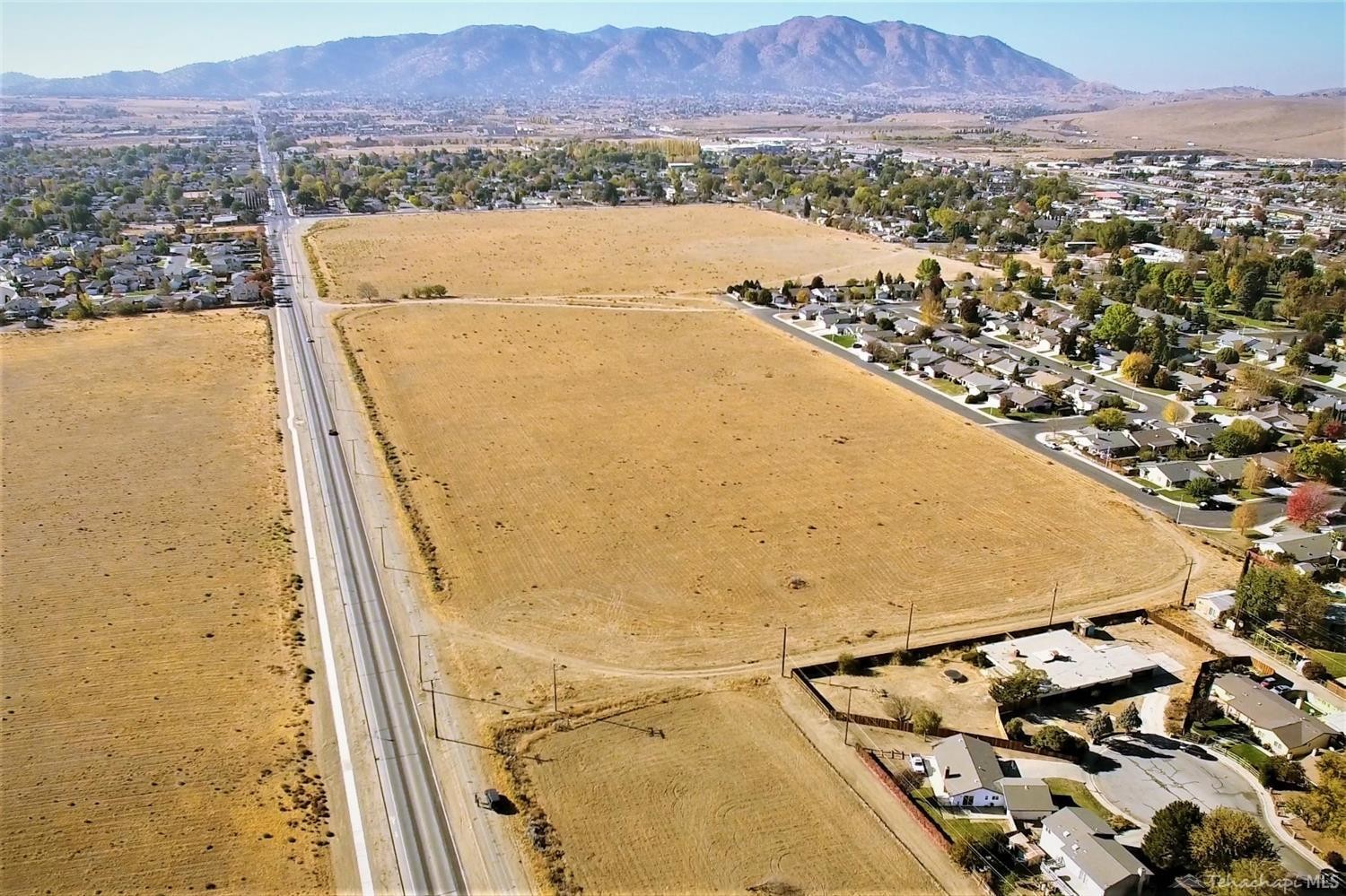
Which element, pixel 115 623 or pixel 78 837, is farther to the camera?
pixel 115 623

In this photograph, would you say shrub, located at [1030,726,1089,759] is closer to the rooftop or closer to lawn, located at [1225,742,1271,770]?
the rooftop

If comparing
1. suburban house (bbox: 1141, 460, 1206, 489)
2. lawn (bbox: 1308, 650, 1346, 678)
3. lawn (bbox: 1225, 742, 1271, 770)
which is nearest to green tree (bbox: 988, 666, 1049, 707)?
lawn (bbox: 1225, 742, 1271, 770)

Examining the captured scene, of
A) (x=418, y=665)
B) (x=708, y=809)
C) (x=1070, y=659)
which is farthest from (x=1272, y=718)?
(x=418, y=665)

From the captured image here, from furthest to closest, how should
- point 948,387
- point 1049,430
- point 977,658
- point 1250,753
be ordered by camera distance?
point 948,387 < point 1049,430 < point 977,658 < point 1250,753

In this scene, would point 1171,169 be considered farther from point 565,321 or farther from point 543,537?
point 543,537

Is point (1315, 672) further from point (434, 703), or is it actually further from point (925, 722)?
point (434, 703)

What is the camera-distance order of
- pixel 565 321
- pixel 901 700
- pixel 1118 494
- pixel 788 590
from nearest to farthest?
pixel 901 700 < pixel 788 590 < pixel 1118 494 < pixel 565 321

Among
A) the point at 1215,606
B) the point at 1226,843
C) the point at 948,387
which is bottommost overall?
the point at 1215,606

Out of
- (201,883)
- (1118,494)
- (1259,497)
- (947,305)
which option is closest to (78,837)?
(201,883)
